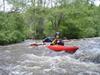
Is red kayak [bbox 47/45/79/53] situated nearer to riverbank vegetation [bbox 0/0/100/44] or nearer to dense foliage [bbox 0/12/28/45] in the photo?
dense foliage [bbox 0/12/28/45]

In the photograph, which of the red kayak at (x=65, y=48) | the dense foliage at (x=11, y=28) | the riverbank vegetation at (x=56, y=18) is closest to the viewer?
the red kayak at (x=65, y=48)

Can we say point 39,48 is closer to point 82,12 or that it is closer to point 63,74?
point 63,74

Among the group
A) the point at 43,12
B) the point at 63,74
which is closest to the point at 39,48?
the point at 63,74

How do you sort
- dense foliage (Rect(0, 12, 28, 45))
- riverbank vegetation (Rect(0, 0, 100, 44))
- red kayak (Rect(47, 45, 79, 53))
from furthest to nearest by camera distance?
riverbank vegetation (Rect(0, 0, 100, 44)) < dense foliage (Rect(0, 12, 28, 45)) < red kayak (Rect(47, 45, 79, 53))

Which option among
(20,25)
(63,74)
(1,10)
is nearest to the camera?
(63,74)

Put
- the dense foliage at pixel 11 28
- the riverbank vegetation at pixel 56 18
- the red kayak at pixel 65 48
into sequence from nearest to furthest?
the red kayak at pixel 65 48
the dense foliage at pixel 11 28
the riverbank vegetation at pixel 56 18

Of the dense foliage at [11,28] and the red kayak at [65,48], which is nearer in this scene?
the red kayak at [65,48]

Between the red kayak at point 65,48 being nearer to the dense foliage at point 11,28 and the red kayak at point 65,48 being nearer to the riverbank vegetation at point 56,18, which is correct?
the dense foliage at point 11,28

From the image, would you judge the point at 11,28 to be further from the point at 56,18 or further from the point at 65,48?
the point at 65,48

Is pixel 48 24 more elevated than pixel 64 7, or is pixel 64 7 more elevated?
pixel 64 7

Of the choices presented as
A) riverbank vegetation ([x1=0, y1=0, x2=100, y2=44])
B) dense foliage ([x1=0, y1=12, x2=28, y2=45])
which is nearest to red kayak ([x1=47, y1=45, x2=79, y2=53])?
dense foliage ([x1=0, y1=12, x2=28, y2=45])

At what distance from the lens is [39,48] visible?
2014cm

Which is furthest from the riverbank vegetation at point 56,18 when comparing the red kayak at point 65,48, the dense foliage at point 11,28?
the red kayak at point 65,48

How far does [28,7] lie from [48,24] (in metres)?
3.72
